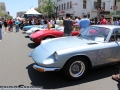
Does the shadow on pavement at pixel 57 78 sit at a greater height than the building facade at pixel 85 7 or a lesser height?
lesser

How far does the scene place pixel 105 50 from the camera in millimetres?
4055

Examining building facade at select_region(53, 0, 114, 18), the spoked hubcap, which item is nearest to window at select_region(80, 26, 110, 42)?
the spoked hubcap

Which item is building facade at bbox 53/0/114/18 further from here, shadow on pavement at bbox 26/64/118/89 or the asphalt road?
shadow on pavement at bbox 26/64/118/89

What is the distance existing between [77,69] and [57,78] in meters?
0.60

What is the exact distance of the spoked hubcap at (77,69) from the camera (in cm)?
378

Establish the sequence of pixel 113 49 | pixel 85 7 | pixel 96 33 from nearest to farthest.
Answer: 1. pixel 113 49
2. pixel 96 33
3. pixel 85 7

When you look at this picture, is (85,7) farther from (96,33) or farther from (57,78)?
(57,78)

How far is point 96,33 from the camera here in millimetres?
4656

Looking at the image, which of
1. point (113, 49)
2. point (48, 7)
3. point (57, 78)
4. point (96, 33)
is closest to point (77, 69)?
point (57, 78)

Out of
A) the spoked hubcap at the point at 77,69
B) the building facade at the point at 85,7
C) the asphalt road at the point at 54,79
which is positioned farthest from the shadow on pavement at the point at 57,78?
the building facade at the point at 85,7

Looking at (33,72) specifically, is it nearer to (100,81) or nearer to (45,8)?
(100,81)

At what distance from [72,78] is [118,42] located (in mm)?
1745

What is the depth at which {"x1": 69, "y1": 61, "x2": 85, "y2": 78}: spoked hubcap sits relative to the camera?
3.78 metres

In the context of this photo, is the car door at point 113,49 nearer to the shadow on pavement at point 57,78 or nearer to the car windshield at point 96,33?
the car windshield at point 96,33
